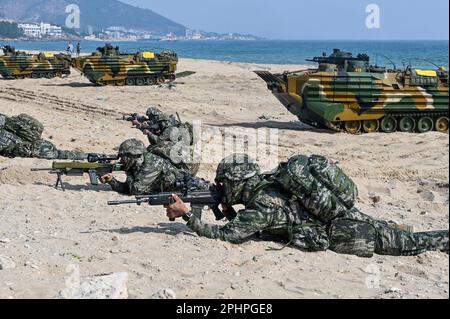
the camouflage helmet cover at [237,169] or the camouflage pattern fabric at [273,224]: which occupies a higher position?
the camouflage helmet cover at [237,169]

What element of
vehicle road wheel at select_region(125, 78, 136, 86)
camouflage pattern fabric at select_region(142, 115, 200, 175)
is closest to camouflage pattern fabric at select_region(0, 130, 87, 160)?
camouflage pattern fabric at select_region(142, 115, 200, 175)

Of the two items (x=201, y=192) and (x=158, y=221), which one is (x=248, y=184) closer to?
(x=201, y=192)

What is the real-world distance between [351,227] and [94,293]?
2.73 meters

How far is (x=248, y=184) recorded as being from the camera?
668 cm

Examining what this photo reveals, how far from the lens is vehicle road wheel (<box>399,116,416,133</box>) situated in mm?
17047

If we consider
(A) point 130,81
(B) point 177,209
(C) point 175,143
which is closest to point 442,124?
(C) point 175,143

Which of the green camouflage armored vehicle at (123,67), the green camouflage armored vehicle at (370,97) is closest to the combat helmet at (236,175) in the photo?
the green camouflage armored vehicle at (370,97)

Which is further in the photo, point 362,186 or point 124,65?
point 124,65

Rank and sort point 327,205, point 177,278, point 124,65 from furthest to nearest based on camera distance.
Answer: point 124,65 → point 327,205 → point 177,278

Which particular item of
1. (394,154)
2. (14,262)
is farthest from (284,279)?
(394,154)

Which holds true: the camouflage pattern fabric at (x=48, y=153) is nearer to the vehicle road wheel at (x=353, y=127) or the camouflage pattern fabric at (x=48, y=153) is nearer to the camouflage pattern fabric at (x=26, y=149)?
the camouflage pattern fabric at (x=26, y=149)

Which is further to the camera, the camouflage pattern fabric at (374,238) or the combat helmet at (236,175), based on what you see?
the camouflage pattern fabric at (374,238)

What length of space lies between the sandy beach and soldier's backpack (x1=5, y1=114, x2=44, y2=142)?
589 millimetres

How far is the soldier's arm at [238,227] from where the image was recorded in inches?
261
